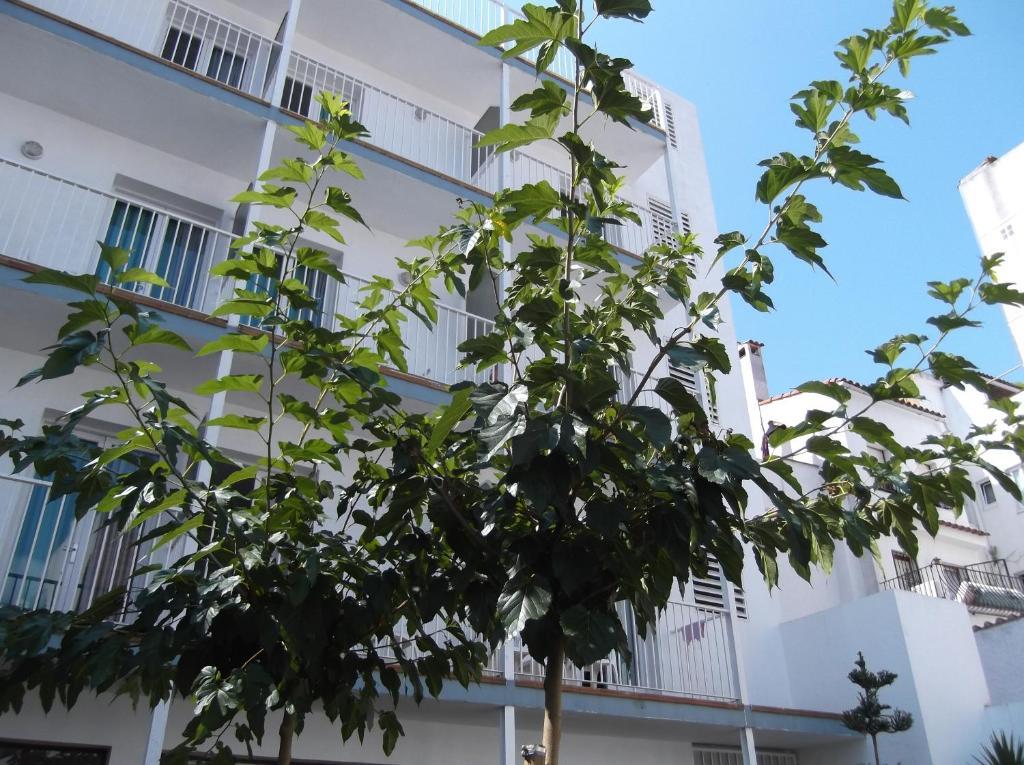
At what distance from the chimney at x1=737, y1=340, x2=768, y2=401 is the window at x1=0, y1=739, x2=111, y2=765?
54.0 ft

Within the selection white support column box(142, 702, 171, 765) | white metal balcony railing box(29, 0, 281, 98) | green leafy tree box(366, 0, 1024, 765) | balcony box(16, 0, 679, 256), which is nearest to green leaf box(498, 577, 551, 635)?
green leafy tree box(366, 0, 1024, 765)

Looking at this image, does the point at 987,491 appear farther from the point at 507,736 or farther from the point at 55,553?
the point at 55,553

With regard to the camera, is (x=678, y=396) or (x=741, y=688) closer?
(x=678, y=396)

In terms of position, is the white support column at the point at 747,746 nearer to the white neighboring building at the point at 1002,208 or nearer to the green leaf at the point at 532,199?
the green leaf at the point at 532,199

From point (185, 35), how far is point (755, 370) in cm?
1466

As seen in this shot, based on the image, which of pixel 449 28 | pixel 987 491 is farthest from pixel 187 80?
pixel 987 491

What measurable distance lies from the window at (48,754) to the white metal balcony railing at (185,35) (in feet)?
21.8

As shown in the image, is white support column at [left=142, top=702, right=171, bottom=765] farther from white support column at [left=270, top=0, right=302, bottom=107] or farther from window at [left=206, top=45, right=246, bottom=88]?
window at [left=206, top=45, right=246, bottom=88]

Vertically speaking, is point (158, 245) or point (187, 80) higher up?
point (187, 80)

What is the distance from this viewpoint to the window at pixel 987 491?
2205 cm

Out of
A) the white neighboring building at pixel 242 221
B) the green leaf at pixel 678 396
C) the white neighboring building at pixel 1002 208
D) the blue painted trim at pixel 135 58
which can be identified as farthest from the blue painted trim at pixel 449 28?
the white neighboring building at pixel 1002 208

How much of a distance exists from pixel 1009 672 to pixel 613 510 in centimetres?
1282

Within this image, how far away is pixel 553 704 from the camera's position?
2.79m

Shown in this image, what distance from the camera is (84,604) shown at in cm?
745
